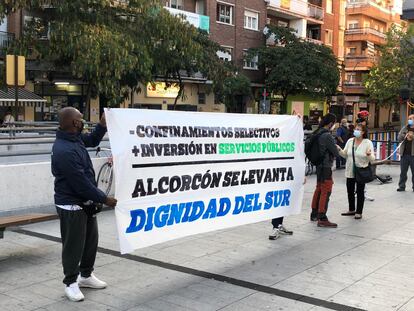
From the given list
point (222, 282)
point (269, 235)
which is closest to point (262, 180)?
point (269, 235)

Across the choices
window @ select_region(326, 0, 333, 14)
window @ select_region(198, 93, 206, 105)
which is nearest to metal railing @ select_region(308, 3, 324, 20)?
window @ select_region(326, 0, 333, 14)

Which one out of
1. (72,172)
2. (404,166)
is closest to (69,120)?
(72,172)

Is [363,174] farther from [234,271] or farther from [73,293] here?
[73,293]

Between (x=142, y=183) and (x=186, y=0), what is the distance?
103 ft

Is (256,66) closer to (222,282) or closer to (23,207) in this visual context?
(23,207)

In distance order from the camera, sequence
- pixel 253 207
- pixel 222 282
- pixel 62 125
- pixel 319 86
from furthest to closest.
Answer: pixel 319 86
pixel 253 207
pixel 222 282
pixel 62 125

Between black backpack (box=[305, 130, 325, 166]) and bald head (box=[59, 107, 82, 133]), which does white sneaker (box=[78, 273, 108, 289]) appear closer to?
bald head (box=[59, 107, 82, 133])

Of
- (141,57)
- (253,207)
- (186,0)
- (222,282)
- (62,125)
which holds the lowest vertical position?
(222,282)

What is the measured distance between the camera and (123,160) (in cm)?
491

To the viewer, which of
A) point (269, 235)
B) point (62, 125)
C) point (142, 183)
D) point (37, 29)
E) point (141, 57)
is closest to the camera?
point (62, 125)

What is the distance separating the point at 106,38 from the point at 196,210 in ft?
46.7

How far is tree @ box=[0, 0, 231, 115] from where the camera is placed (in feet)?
61.3

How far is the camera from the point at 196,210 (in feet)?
18.7

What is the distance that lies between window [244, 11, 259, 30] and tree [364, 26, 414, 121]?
11549mm
